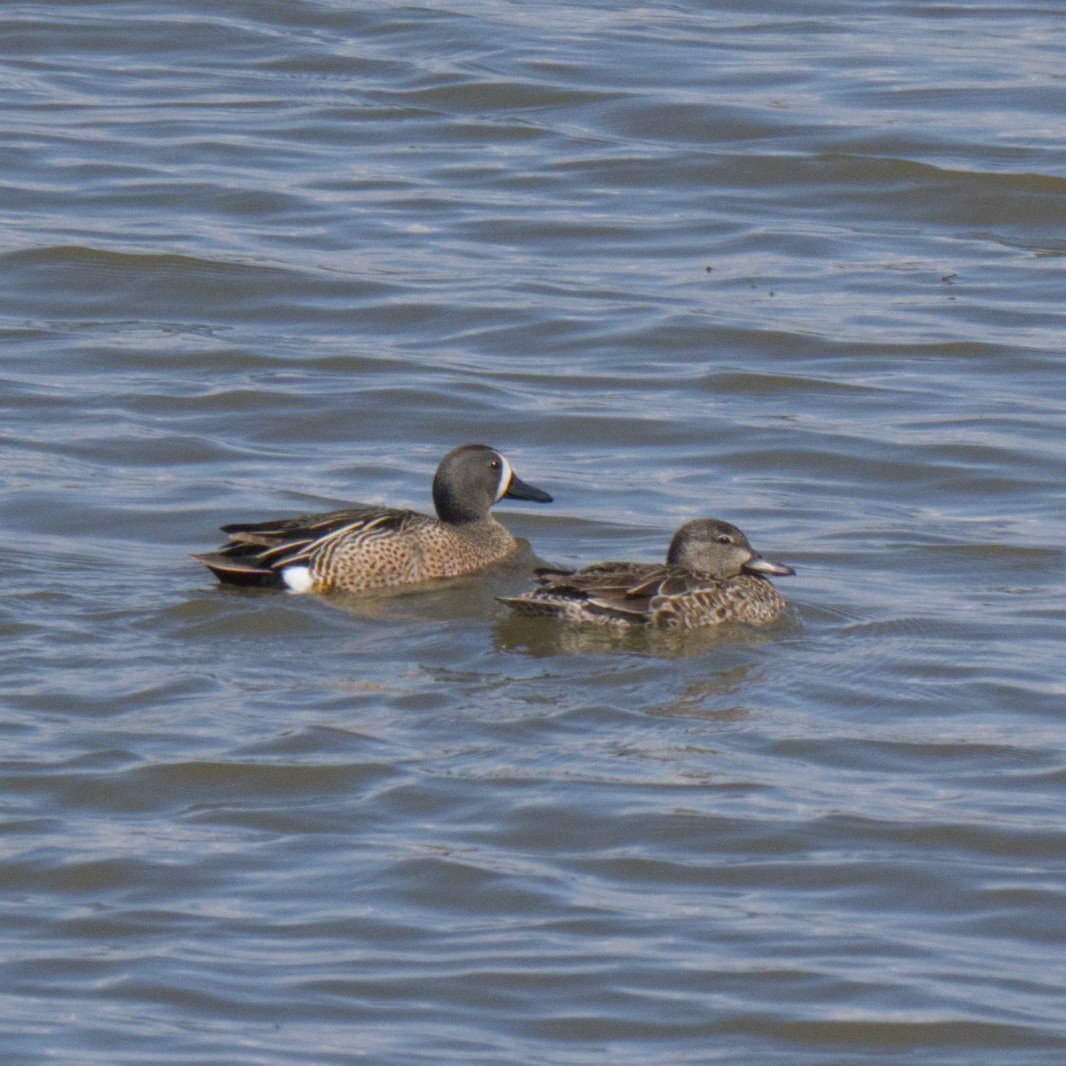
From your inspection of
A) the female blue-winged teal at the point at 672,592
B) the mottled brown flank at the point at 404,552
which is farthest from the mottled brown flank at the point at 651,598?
the mottled brown flank at the point at 404,552

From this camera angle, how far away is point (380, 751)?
7258 millimetres

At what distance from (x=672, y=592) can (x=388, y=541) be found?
135 centimetres

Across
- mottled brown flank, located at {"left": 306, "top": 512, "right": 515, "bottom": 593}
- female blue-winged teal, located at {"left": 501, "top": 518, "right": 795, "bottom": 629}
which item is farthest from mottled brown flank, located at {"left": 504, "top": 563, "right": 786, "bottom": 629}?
mottled brown flank, located at {"left": 306, "top": 512, "right": 515, "bottom": 593}

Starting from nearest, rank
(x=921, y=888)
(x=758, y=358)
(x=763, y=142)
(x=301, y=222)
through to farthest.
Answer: (x=921, y=888) → (x=758, y=358) → (x=301, y=222) → (x=763, y=142)

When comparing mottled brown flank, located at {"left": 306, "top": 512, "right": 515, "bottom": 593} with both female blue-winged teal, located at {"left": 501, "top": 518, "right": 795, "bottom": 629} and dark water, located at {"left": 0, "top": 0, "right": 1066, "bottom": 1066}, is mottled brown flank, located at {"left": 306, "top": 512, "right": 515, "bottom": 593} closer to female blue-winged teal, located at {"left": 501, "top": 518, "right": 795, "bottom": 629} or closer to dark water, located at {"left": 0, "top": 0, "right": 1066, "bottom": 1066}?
dark water, located at {"left": 0, "top": 0, "right": 1066, "bottom": 1066}

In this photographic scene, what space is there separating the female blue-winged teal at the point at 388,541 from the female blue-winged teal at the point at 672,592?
79cm

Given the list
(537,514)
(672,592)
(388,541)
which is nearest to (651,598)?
(672,592)

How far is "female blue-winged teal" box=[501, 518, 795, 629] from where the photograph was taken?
8758 mm

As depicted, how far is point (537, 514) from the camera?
10.6 metres

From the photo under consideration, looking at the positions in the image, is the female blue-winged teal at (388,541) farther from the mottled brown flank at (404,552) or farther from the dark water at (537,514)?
the dark water at (537,514)

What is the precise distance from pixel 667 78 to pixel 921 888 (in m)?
11.9

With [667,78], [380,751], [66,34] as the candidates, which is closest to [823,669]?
[380,751]

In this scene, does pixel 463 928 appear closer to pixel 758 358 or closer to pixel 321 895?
pixel 321 895

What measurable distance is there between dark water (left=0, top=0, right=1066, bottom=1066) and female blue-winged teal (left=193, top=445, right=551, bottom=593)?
5.5 inches
